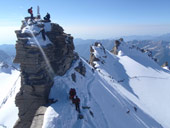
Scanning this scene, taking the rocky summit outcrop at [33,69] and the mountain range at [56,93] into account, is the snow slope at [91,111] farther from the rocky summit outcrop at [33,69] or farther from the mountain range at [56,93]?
the rocky summit outcrop at [33,69]

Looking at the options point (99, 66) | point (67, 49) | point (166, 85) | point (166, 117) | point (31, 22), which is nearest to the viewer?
point (31, 22)

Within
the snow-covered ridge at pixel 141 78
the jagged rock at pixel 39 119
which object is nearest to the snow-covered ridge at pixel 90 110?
the jagged rock at pixel 39 119

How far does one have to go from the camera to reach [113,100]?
31.6 metres

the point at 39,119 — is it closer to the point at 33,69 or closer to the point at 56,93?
the point at 56,93

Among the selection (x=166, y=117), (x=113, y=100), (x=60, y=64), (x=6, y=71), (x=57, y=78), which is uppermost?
(x=60, y=64)

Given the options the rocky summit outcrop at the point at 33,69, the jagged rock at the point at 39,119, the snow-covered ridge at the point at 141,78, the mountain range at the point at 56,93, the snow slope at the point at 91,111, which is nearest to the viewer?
the jagged rock at the point at 39,119

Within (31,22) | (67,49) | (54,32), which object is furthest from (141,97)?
(31,22)

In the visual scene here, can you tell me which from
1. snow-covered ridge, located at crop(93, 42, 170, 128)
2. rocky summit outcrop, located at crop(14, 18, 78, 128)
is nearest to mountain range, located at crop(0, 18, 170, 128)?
rocky summit outcrop, located at crop(14, 18, 78, 128)

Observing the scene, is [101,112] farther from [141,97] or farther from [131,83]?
[131,83]

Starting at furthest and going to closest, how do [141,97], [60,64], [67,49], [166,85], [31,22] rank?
[166,85] < [141,97] < [67,49] < [60,64] < [31,22]

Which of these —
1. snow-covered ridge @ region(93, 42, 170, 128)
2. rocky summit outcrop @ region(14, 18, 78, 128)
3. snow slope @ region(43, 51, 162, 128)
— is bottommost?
snow-covered ridge @ region(93, 42, 170, 128)

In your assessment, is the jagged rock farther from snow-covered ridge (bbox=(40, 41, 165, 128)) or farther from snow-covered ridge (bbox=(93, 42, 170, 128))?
snow-covered ridge (bbox=(93, 42, 170, 128))

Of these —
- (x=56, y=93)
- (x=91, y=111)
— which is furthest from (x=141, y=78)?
(x=56, y=93)

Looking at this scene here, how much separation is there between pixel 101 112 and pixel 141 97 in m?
27.3
